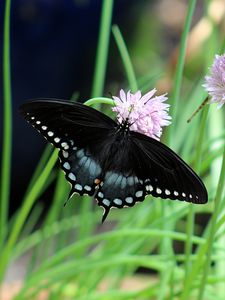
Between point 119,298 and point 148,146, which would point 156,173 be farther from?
point 119,298

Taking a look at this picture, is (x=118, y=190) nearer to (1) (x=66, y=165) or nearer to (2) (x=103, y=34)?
(1) (x=66, y=165)

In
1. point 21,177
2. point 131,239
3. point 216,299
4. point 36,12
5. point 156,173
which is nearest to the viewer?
Answer: point 156,173

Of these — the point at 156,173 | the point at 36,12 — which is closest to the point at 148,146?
the point at 156,173

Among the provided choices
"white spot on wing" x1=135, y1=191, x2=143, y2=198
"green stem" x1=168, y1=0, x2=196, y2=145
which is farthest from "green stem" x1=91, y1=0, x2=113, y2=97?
"white spot on wing" x1=135, y1=191, x2=143, y2=198

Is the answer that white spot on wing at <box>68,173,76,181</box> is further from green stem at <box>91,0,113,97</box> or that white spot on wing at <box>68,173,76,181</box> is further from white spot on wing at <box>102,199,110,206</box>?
green stem at <box>91,0,113,97</box>

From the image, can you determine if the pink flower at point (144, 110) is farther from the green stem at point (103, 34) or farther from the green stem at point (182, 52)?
the green stem at point (103, 34)

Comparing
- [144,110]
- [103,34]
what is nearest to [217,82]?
[144,110]
